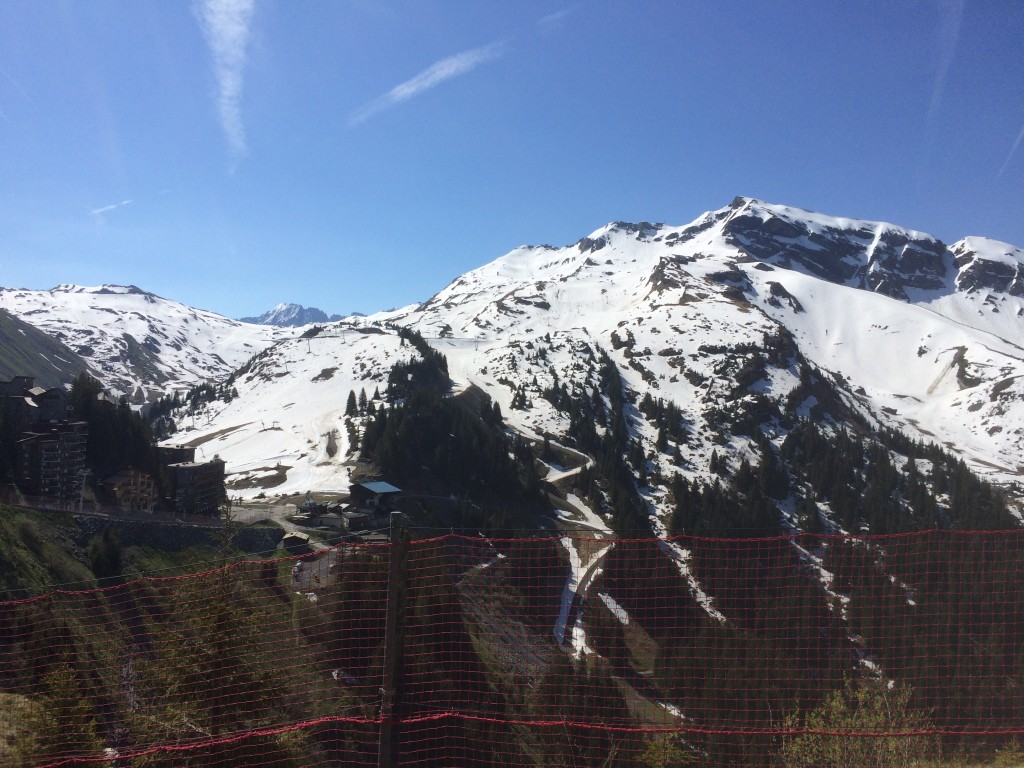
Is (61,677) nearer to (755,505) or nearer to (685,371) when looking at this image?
(755,505)

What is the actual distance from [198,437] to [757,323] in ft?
384

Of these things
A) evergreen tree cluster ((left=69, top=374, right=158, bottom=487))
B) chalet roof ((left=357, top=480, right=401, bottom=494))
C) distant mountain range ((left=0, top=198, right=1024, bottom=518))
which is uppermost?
distant mountain range ((left=0, top=198, right=1024, bottom=518))

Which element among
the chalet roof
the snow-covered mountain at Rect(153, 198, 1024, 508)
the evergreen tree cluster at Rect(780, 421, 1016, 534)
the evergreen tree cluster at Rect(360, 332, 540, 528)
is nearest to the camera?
the chalet roof

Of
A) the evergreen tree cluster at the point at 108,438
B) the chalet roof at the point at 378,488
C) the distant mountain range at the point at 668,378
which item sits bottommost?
the chalet roof at the point at 378,488

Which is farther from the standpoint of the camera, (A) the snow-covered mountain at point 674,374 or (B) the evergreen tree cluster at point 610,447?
(A) the snow-covered mountain at point 674,374

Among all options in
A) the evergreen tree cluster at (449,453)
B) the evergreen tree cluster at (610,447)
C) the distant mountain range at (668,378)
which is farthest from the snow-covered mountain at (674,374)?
the evergreen tree cluster at (449,453)

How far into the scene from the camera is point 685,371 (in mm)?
135625

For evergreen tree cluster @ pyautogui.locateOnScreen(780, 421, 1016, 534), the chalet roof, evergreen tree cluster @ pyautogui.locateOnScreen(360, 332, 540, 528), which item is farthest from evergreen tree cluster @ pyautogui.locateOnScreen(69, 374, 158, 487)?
evergreen tree cluster @ pyautogui.locateOnScreen(780, 421, 1016, 534)

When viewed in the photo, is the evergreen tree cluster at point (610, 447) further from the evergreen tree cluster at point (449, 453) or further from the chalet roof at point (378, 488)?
the chalet roof at point (378, 488)

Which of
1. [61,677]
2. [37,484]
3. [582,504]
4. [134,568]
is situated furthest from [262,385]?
[61,677]

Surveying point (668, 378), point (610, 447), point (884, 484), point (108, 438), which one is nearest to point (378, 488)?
point (108, 438)

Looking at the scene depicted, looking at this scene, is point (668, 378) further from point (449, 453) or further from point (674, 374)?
point (449, 453)

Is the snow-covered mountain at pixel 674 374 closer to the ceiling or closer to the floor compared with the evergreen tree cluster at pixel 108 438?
closer to the ceiling

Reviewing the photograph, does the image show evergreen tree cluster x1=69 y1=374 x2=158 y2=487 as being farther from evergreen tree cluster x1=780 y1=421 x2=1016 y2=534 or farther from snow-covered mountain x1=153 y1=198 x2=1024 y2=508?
evergreen tree cluster x1=780 y1=421 x2=1016 y2=534
